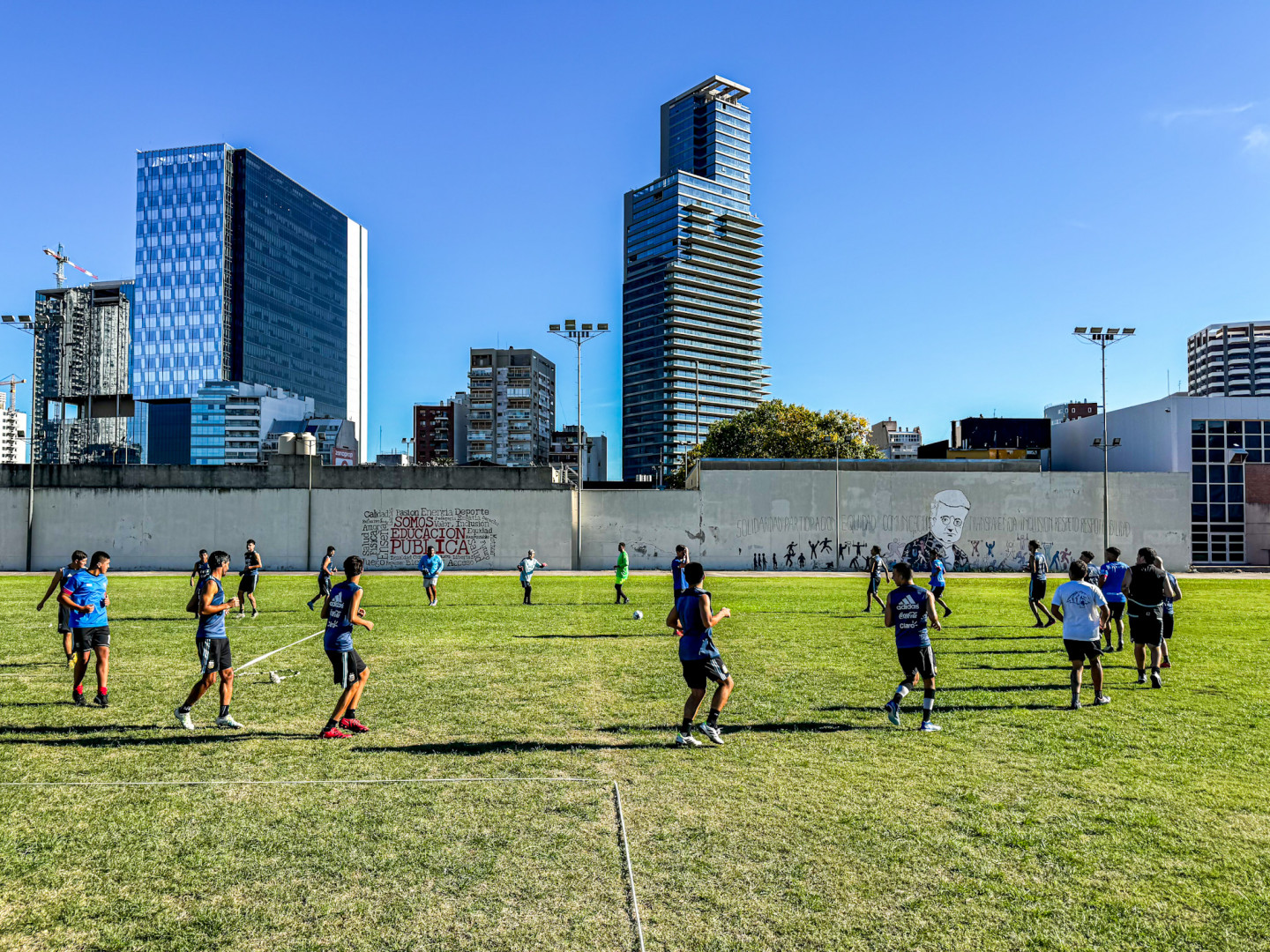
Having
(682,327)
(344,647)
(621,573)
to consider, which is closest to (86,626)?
(344,647)

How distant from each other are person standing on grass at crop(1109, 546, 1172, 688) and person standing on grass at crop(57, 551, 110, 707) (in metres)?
14.8

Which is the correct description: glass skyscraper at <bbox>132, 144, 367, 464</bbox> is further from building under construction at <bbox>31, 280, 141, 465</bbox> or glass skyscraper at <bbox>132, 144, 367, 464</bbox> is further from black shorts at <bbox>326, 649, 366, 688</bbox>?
black shorts at <bbox>326, 649, 366, 688</bbox>

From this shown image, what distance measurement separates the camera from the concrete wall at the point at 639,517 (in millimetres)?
42469

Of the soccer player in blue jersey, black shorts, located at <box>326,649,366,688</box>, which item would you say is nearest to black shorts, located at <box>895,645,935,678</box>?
the soccer player in blue jersey

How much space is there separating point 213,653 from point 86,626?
2.91m

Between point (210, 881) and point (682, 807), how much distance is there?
3.66 meters

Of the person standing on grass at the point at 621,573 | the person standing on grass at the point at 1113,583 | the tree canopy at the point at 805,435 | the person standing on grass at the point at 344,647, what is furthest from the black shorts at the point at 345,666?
the tree canopy at the point at 805,435

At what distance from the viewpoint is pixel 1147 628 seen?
12.2 m

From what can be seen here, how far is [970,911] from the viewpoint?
5219mm

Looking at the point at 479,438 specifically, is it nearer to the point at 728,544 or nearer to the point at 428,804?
the point at 728,544

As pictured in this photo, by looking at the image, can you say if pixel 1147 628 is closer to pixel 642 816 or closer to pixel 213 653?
pixel 642 816

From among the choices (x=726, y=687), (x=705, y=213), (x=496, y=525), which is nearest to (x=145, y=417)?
(x=705, y=213)

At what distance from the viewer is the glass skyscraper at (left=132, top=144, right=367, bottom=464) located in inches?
6727

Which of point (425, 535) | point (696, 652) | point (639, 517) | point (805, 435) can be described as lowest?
point (425, 535)
